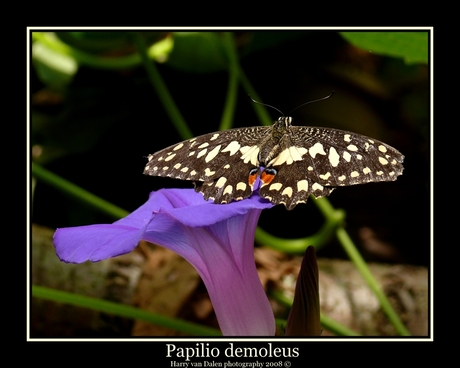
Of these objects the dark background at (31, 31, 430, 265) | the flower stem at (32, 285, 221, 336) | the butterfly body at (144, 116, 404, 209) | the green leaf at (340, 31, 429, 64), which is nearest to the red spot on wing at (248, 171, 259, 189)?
the butterfly body at (144, 116, 404, 209)

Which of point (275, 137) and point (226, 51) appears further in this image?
point (226, 51)

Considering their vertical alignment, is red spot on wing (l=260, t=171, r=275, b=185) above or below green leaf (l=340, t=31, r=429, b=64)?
below

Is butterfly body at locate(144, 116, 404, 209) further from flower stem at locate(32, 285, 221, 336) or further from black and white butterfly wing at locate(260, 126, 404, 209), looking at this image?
flower stem at locate(32, 285, 221, 336)

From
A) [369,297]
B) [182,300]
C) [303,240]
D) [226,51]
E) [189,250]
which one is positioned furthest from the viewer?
[226,51]

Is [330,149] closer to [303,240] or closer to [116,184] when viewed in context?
[303,240]

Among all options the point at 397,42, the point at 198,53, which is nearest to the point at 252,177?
the point at 397,42

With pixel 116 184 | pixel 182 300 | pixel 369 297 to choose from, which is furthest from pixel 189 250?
pixel 116 184

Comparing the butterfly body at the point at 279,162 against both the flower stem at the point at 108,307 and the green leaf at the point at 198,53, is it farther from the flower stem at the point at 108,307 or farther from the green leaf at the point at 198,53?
the green leaf at the point at 198,53

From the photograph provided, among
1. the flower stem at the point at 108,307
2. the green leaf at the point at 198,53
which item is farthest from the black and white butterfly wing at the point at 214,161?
the green leaf at the point at 198,53
